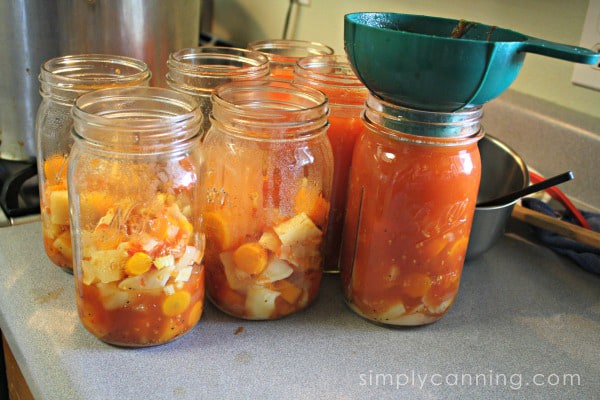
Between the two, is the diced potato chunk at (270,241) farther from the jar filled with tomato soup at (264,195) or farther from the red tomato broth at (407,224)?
the red tomato broth at (407,224)

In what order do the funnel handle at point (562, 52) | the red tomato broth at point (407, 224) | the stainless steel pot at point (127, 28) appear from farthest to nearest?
the stainless steel pot at point (127, 28) → the red tomato broth at point (407, 224) → the funnel handle at point (562, 52)

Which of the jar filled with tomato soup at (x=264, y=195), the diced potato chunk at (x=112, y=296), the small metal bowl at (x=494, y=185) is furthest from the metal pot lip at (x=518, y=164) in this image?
the diced potato chunk at (x=112, y=296)

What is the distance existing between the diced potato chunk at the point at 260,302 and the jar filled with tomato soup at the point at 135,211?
7 centimetres

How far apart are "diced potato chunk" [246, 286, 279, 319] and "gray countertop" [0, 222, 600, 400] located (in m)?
0.01

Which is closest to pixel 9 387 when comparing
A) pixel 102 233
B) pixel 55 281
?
pixel 55 281

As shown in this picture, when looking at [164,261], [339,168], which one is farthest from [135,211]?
[339,168]

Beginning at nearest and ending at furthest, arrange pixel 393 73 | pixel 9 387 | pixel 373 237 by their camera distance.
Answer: pixel 393 73, pixel 373 237, pixel 9 387

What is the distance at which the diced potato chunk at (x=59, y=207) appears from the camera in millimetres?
719

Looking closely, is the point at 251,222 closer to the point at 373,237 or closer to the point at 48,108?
the point at 373,237

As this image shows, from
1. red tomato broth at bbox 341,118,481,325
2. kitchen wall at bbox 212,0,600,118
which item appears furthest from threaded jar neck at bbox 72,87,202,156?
kitchen wall at bbox 212,0,600,118

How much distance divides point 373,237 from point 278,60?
32 cm

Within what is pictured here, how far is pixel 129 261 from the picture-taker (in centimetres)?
60

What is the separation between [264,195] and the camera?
25.8 inches

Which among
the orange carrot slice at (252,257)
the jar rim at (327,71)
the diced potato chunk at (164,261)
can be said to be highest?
the jar rim at (327,71)
